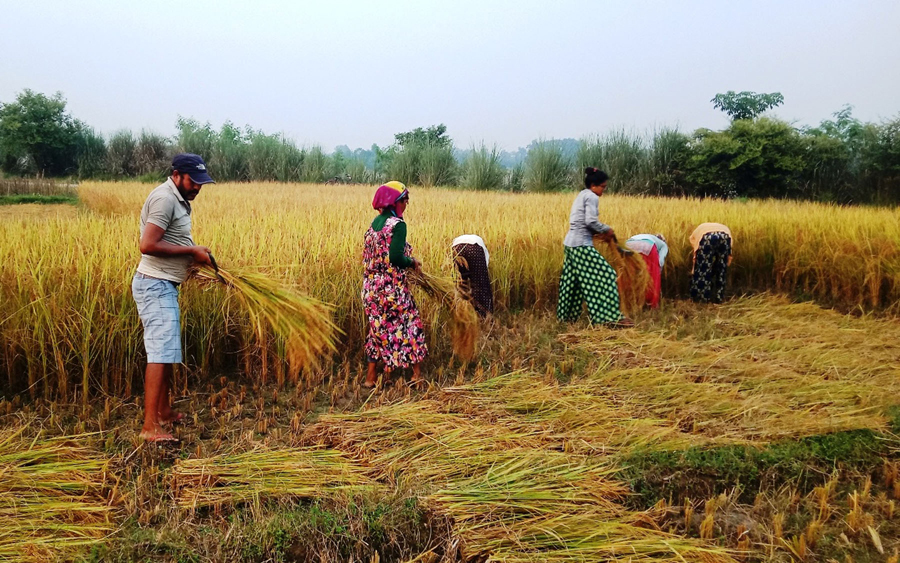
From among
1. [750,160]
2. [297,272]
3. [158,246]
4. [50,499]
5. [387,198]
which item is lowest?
[50,499]

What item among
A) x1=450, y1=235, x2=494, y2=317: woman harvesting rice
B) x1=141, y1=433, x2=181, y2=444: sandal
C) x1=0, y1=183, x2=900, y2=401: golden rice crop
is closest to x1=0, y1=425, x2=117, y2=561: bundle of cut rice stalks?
x1=141, y1=433, x2=181, y2=444: sandal

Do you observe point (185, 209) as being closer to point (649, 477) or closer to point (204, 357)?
point (204, 357)

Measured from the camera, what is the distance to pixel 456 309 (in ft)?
12.2

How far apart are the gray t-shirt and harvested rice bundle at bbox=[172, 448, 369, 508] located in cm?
85

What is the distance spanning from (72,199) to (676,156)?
14411 millimetres

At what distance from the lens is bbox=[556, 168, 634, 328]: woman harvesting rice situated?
185 inches

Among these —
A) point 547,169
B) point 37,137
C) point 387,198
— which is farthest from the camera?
point 37,137

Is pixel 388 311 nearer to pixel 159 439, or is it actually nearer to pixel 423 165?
pixel 159 439

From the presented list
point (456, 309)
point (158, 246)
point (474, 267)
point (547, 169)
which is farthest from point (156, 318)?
point (547, 169)

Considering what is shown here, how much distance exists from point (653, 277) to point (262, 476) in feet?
13.7

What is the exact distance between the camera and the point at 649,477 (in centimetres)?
250

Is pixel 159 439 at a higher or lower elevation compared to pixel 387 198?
lower

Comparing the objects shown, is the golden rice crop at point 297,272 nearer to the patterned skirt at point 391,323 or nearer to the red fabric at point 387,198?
the patterned skirt at point 391,323

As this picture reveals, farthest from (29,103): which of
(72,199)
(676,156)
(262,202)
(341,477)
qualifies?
(341,477)
